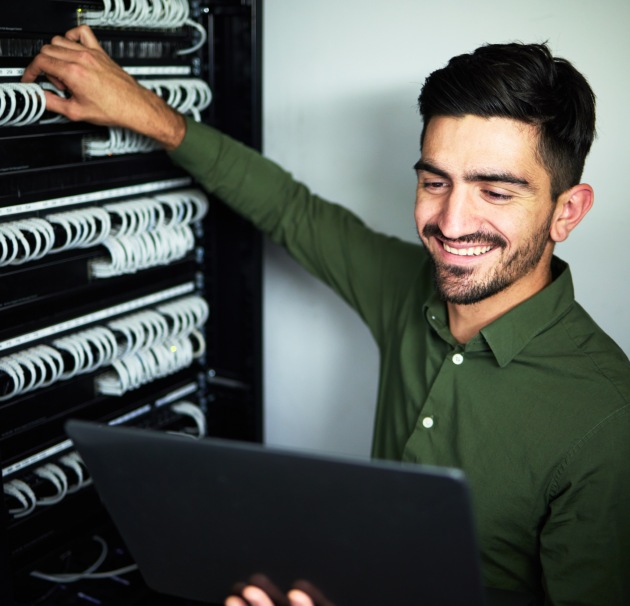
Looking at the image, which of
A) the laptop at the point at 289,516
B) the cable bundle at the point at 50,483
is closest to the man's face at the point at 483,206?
the laptop at the point at 289,516

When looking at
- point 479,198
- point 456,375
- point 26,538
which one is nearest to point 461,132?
point 479,198

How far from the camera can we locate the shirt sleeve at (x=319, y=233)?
190 centimetres

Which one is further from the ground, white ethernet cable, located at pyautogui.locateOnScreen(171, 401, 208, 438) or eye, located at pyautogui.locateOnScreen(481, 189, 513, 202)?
eye, located at pyautogui.locateOnScreen(481, 189, 513, 202)

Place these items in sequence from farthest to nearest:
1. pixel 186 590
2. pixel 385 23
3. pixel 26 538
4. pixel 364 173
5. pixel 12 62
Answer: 1. pixel 364 173
2. pixel 385 23
3. pixel 26 538
4. pixel 12 62
5. pixel 186 590

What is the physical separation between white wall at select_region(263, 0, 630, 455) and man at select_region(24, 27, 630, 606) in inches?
8.7

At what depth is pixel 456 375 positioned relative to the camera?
1638 mm

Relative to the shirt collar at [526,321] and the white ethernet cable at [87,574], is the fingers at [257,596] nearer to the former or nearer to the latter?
the shirt collar at [526,321]

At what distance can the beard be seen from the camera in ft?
5.09

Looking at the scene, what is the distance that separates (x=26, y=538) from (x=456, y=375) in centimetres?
91

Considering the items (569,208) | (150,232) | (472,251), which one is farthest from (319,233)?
(569,208)

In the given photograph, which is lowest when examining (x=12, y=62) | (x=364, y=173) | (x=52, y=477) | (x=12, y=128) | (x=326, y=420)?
(x=326, y=420)

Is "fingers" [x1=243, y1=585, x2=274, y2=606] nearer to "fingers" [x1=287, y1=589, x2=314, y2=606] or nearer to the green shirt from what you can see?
"fingers" [x1=287, y1=589, x2=314, y2=606]

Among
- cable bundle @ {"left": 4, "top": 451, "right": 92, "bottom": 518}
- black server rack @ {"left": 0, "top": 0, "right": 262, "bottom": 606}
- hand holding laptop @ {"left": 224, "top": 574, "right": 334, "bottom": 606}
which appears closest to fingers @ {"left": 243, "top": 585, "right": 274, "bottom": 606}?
hand holding laptop @ {"left": 224, "top": 574, "right": 334, "bottom": 606}

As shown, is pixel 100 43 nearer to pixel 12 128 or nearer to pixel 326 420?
pixel 12 128
